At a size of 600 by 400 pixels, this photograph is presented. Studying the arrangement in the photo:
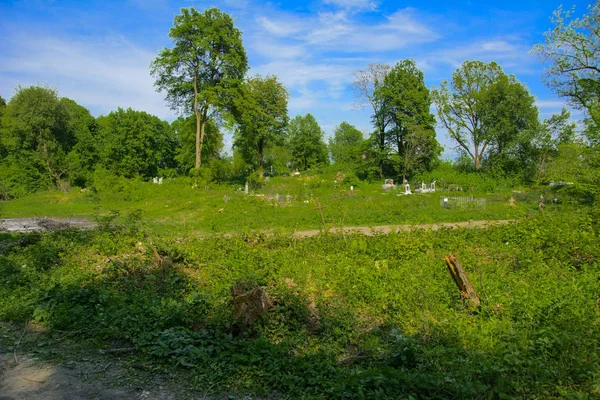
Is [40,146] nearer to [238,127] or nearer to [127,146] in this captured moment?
[127,146]

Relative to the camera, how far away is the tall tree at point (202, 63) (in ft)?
98.7

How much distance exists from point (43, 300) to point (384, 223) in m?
12.9

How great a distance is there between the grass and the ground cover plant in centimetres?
321

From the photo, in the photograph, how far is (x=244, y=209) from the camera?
1939 centimetres

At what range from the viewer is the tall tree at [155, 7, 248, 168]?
98.7 ft

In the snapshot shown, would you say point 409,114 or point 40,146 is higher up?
point 409,114

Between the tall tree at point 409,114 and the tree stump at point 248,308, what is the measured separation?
A: 3201 centimetres

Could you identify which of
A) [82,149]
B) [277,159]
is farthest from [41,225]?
[277,159]

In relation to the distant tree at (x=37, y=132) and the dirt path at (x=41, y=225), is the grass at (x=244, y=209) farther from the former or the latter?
the distant tree at (x=37, y=132)

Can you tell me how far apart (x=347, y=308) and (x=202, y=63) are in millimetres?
29198

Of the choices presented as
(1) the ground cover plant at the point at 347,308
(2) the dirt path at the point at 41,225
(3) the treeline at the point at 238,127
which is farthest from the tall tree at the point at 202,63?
(1) the ground cover plant at the point at 347,308

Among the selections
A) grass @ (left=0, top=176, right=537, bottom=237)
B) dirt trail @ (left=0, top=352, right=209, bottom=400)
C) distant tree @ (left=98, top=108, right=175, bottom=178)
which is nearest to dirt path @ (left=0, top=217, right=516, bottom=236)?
grass @ (left=0, top=176, right=537, bottom=237)

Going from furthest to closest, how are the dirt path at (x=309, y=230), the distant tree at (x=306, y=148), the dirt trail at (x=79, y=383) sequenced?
1. the distant tree at (x=306, y=148)
2. the dirt path at (x=309, y=230)
3. the dirt trail at (x=79, y=383)

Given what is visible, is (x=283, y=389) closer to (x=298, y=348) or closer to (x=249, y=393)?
(x=249, y=393)
